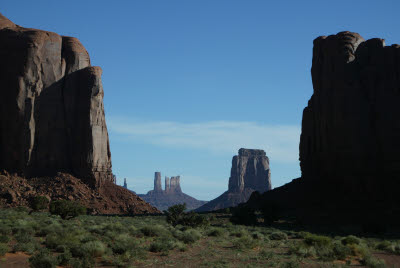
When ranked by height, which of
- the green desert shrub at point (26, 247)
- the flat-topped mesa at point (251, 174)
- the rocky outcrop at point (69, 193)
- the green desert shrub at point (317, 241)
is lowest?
the green desert shrub at point (26, 247)

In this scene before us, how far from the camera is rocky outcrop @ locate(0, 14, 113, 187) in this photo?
2375 inches

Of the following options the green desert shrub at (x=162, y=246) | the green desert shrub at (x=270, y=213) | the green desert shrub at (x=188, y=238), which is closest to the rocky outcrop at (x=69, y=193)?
the green desert shrub at (x=270, y=213)

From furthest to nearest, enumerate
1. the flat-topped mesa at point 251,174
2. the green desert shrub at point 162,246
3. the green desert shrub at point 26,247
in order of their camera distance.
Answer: the flat-topped mesa at point 251,174
the green desert shrub at point 162,246
the green desert shrub at point 26,247

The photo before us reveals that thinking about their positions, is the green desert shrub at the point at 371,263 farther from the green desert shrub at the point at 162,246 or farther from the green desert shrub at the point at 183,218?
the green desert shrub at the point at 183,218

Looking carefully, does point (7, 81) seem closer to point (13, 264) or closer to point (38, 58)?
point (38, 58)

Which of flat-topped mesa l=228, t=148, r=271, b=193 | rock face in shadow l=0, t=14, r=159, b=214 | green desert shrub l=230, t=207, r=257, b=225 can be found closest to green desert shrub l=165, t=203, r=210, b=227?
green desert shrub l=230, t=207, r=257, b=225

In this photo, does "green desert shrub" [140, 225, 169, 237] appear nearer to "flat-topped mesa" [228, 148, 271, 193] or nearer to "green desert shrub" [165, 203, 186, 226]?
"green desert shrub" [165, 203, 186, 226]

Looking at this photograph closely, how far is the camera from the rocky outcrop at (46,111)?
198 ft

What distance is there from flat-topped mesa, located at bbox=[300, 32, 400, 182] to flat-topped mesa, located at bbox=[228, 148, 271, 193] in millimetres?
127174

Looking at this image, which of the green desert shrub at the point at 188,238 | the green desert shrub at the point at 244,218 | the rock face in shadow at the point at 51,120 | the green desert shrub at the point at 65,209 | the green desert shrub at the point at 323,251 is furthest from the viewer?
the rock face in shadow at the point at 51,120

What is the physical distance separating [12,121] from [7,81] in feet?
16.6

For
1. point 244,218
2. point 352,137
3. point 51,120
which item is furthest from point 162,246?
point 51,120

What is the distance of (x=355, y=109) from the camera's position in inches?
2247

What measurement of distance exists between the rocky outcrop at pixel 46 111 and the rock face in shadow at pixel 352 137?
23.3 meters
